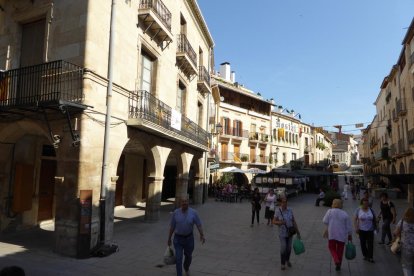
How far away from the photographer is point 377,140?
4016 cm

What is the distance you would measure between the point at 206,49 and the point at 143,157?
326 inches

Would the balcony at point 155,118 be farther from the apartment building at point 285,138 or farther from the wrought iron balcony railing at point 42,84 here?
the apartment building at point 285,138

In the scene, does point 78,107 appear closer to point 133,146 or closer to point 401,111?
point 133,146

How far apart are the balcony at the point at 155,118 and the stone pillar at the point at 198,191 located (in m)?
5.27

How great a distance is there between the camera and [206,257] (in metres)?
8.27

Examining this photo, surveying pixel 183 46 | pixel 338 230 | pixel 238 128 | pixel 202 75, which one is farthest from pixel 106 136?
pixel 238 128

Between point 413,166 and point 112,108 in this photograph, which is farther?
point 413,166

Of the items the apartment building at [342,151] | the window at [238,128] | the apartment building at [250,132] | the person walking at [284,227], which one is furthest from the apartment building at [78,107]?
the apartment building at [342,151]

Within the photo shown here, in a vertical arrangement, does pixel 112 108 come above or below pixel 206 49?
below

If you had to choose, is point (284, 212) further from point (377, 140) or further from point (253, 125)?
point (377, 140)

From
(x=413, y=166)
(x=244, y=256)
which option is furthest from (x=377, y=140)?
(x=244, y=256)

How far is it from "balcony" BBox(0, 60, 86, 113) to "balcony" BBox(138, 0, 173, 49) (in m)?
3.72

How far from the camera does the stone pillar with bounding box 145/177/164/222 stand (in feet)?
42.3

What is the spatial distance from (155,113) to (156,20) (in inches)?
132
